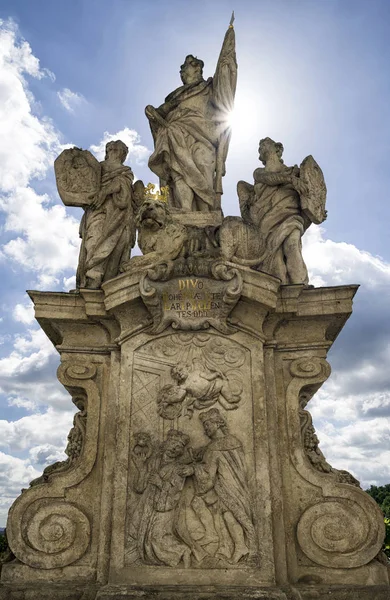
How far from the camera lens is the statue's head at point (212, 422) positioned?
21.8 ft

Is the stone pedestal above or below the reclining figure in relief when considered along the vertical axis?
below

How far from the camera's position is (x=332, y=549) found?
639 cm

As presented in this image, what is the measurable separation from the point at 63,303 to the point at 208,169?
3304mm

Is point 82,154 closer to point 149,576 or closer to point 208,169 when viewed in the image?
point 208,169

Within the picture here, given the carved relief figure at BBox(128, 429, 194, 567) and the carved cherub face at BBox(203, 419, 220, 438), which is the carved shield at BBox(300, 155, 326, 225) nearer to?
the carved cherub face at BBox(203, 419, 220, 438)

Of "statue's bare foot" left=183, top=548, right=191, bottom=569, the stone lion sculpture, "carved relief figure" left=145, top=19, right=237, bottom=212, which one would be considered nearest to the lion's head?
the stone lion sculpture

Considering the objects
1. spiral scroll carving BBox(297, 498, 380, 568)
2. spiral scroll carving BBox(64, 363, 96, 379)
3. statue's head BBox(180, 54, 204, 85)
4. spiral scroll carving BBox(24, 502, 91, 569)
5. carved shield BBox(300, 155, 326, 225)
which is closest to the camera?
spiral scroll carving BBox(297, 498, 380, 568)

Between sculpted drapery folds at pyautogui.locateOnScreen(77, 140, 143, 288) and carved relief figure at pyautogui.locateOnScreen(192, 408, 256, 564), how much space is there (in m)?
2.62

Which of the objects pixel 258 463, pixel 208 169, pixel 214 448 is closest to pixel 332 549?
pixel 258 463

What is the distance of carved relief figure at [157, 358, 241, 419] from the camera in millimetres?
6848

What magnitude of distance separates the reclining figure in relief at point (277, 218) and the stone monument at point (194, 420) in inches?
0.9

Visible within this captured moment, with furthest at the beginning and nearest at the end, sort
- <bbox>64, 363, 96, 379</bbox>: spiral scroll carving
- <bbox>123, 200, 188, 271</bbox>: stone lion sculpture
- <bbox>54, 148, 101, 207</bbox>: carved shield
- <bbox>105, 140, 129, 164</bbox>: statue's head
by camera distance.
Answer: <bbox>105, 140, 129, 164</bbox>: statue's head
<bbox>54, 148, 101, 207</bbox>: carved shield
<bbox>123, 200, 188, 271</bbox>: stone lion sculpture
<bbox>64, 363, 96, 379</bbox>: spiral scroll carving

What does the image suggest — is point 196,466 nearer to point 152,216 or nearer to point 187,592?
point 187,592

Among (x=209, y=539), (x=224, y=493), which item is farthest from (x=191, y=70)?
(x=209, y=539)
